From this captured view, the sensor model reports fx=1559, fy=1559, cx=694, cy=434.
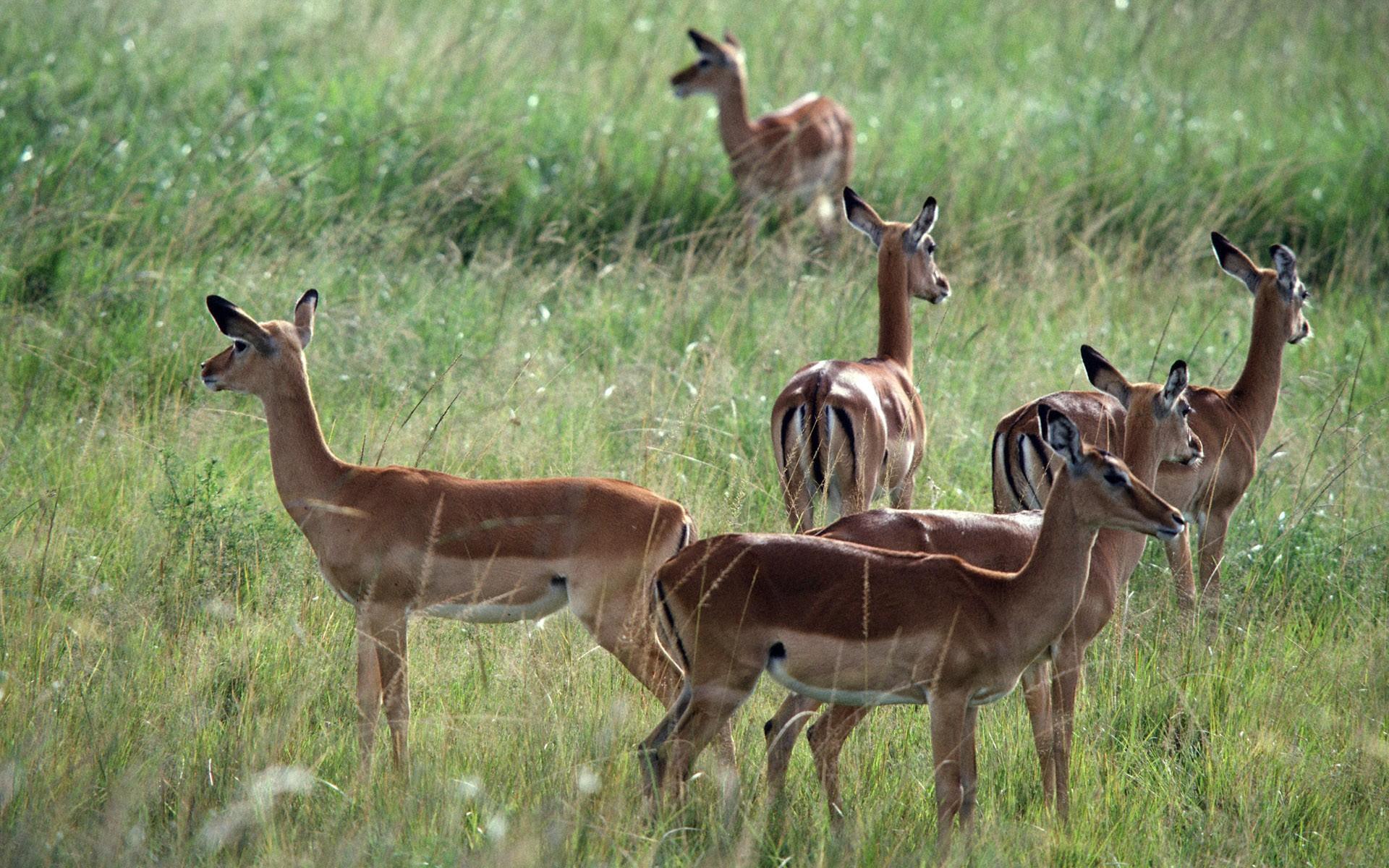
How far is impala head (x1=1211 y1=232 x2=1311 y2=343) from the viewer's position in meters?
5.64

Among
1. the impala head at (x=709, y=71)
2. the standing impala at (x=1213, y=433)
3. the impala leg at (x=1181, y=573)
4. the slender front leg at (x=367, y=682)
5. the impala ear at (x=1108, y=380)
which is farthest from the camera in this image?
the impala head at (x=709, y=71)

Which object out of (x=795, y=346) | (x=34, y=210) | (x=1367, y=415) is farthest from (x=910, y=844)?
(x=34, y=210)

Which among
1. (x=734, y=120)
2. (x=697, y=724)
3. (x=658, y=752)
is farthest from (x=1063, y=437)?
(x=734, y=120)

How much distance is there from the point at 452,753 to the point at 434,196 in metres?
5.03

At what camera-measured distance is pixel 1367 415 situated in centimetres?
673

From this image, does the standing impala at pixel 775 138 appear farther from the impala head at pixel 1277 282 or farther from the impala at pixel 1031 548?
the impala at pixel 1031 548

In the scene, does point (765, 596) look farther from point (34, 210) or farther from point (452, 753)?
point (34, 210)

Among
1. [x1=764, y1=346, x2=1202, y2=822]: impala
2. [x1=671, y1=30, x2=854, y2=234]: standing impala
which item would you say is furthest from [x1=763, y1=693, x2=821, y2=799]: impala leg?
[x1=671, y1=30, x2=854, y2=234]: standing impala

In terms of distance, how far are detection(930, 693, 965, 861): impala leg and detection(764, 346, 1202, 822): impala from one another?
0.92 ft

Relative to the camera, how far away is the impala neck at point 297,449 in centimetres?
434

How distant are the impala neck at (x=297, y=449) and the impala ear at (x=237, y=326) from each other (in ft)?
0.39

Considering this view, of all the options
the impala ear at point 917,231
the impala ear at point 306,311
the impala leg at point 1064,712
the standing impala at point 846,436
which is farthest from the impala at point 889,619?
the impala ear at point 917,231

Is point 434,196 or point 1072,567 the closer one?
point 1072,567

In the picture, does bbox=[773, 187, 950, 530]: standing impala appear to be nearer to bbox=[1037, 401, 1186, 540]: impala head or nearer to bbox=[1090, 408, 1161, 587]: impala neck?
bbox=[1090, 408, 1161, 587]: impala neck
